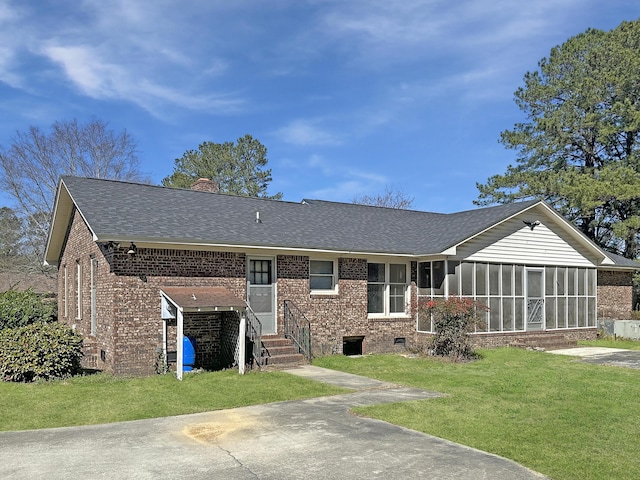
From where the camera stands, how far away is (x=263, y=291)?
49.0 ft

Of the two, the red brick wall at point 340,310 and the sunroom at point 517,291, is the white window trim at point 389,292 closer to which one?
the red brick wall at point 340,310

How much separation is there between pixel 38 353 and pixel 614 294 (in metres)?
21.8

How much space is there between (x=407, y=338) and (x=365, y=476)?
474 inches

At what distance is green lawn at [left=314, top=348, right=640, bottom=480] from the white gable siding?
3986mm

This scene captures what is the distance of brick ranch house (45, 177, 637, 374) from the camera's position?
41.9 feet

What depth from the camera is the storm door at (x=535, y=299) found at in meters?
19.0

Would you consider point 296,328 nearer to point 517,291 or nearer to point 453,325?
point 453,325

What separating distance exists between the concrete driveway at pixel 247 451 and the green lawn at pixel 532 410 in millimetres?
582

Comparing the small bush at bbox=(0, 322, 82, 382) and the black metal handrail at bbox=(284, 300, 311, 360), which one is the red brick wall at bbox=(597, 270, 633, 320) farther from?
the small bush at bbox=(0, 322, 82, 382)

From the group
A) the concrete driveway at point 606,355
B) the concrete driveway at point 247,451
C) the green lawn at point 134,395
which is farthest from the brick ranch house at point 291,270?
the concrete driveway at point 247,451

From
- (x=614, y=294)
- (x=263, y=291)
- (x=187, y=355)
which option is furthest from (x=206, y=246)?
(x=614, y=294)

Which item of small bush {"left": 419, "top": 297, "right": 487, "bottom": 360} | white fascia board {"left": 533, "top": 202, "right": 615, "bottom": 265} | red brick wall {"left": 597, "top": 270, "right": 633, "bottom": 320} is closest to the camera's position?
small bush {"left": 419, "top": 297, "right": 487, "bottom": 360}

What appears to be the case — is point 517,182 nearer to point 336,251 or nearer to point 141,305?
point 336,251

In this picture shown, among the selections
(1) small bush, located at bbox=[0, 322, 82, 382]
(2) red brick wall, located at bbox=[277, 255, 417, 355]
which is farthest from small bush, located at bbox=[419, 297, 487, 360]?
(1) small bush, located at bbox=[0, 322, 82, 382]
